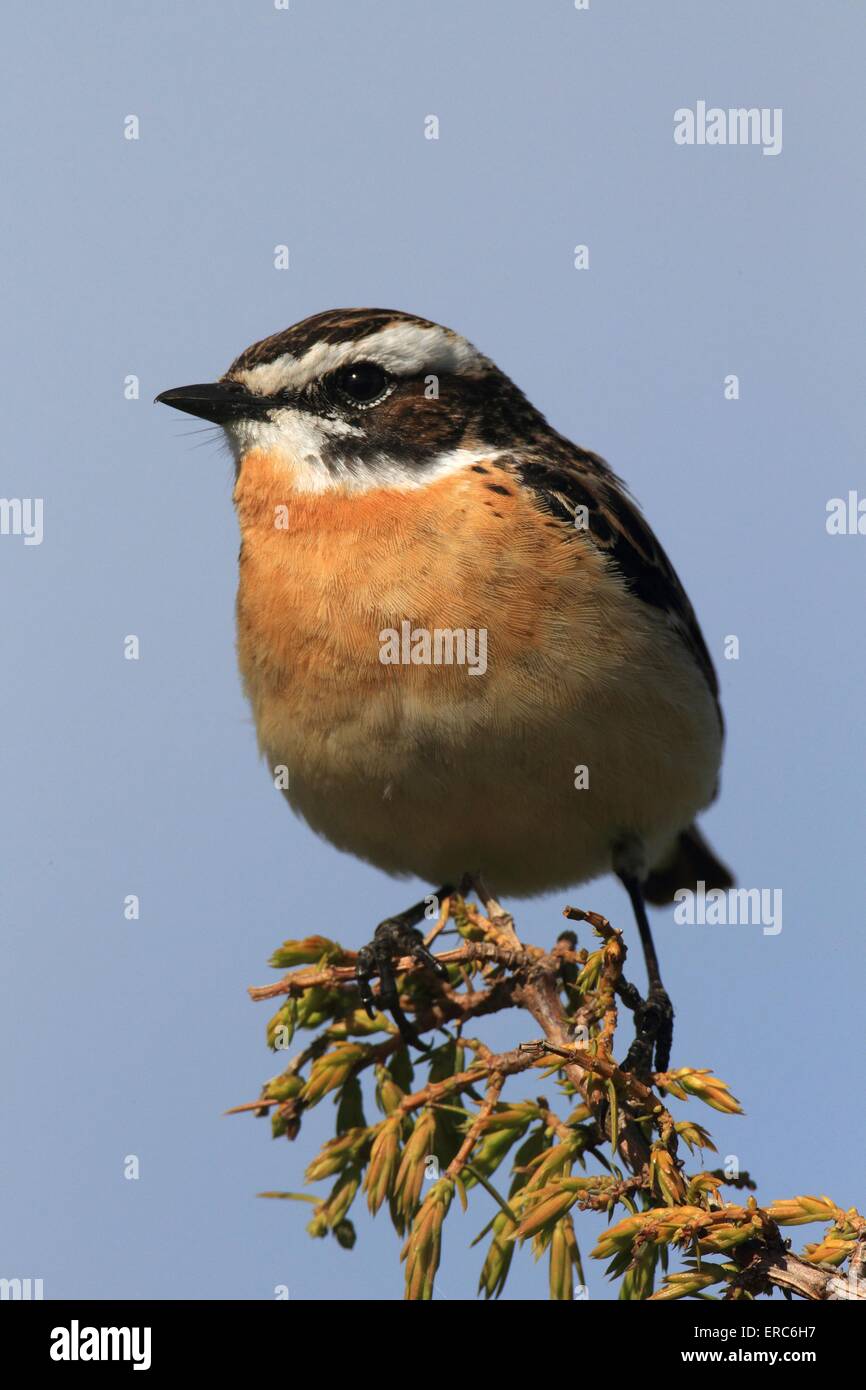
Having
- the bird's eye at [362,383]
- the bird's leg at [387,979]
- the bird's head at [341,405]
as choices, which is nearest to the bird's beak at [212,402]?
the bird's head at [341,405]

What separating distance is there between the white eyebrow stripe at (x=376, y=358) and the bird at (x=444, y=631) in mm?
10

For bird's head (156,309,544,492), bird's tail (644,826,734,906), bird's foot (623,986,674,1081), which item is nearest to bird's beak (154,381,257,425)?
bird's head (156,309,544,492)

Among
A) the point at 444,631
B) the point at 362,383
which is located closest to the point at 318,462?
the point at 362,383

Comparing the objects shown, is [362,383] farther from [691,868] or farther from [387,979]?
[691,868]

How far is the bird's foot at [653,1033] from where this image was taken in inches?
241

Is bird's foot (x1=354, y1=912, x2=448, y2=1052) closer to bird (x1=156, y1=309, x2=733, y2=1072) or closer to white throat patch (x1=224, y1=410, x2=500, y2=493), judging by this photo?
bird (x1=156, y1=309, x2=733, y2=1072)

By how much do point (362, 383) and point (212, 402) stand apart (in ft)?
2.28

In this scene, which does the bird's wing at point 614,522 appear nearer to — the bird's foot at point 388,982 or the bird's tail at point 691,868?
the bird's tail at point 691,868

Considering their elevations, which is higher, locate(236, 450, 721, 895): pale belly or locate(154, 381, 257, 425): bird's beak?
locate(154, 381, 257, 425): bird's beak

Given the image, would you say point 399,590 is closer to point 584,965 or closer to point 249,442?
point 249,442

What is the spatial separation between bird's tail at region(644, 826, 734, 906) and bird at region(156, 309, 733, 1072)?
4.81 feet

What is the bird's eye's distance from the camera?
6.73 metres

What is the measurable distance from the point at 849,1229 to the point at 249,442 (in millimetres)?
4479
